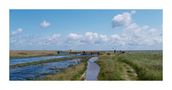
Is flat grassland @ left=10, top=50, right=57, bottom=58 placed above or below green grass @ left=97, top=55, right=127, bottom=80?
above

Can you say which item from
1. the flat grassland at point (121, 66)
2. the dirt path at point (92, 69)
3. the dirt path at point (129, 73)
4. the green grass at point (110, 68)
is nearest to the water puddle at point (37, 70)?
the flat grassland at point (121, 66)

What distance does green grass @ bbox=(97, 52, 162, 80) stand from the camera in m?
7.29

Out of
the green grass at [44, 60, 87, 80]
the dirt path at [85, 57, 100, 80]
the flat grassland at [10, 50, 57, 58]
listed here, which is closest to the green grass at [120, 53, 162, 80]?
the dirt path at [85, 57, 100, 80]

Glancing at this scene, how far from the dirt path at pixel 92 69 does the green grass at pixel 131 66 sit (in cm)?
5

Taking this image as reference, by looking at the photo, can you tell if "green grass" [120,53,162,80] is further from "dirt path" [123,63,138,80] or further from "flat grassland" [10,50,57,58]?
"flat grassland" [10,50,57,58]

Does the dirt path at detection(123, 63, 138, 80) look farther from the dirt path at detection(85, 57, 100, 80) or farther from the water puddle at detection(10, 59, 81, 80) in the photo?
the water puddle at detection(10, 59, 81, 80)

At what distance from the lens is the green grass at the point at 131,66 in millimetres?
7293

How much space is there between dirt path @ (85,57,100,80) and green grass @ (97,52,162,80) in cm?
5

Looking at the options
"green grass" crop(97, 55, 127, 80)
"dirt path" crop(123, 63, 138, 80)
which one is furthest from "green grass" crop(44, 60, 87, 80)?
"dirt path" crop(123, 63, 138, 80)

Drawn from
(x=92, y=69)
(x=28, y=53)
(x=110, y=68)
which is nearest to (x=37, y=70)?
(x=28, y=53)

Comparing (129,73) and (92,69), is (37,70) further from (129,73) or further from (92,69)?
(129,73)

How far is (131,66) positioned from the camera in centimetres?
739

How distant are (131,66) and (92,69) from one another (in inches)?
19.4
